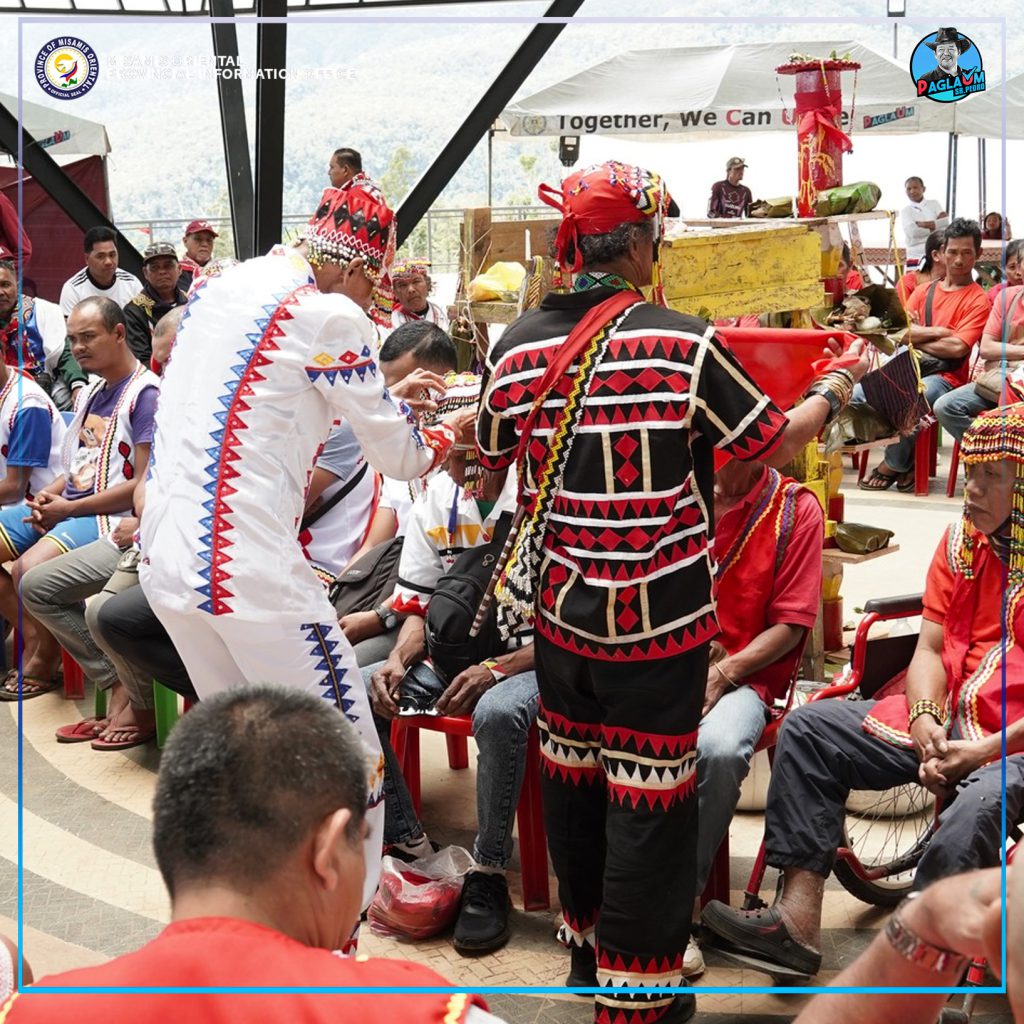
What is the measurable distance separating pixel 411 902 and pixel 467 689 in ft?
1.75

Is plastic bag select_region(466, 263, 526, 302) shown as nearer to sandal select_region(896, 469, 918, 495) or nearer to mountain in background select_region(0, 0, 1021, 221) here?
mountain in background select_region(0, 0, 1021, 221)

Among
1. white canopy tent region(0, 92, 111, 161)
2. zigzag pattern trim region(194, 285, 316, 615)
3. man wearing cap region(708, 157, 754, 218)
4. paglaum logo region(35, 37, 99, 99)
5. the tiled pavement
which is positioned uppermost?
white canopy tent region(0, 92, 111, 161)

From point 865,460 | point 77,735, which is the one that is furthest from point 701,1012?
point 865,460

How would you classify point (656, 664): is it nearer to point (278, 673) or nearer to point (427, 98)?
point (278, 673)

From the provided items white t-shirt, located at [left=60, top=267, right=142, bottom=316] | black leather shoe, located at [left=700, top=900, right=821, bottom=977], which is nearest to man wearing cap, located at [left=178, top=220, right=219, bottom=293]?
white t-shirt, located at [left=60, top=267, right=142, bottom=316]

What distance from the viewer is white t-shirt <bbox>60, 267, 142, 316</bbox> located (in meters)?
7.27

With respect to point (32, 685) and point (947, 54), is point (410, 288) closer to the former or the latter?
Result: point (32, 685)

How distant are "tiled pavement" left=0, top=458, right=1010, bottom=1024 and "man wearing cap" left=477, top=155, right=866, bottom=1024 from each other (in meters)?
0.29

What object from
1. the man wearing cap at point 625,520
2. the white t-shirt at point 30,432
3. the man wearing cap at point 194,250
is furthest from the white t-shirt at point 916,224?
the man wearing cap at point 625,520

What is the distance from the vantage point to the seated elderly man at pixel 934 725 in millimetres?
2854

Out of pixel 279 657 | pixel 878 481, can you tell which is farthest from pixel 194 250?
pixel 279 657

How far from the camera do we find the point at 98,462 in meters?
4.79

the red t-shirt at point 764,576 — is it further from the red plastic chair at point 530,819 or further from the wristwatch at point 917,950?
the wristwatch at point 917,950

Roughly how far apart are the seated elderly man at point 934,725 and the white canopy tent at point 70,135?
27.1ft
